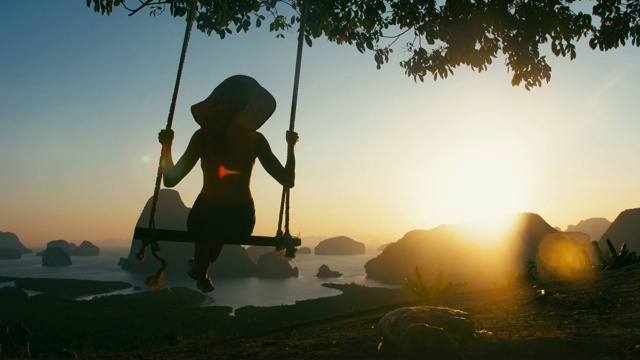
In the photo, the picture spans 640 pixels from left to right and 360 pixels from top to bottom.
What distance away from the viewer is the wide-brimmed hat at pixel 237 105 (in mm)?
3951

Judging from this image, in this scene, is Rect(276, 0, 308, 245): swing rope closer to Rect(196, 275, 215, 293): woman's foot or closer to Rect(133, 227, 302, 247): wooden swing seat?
Rect(133, 227, 302, 247): wooden swing seat

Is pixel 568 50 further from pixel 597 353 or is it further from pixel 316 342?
pixel 316 342

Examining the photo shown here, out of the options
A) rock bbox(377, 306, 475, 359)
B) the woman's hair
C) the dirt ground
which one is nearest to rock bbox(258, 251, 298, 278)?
the dirt ground

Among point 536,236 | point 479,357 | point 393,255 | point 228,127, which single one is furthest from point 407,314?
point 393,255

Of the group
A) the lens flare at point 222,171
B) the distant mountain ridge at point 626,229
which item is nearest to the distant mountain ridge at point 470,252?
the distant mountain ridge at point 626,229

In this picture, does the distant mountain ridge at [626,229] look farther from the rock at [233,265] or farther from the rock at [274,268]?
the rock at [233,265]

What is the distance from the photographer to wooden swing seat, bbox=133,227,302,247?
12.0 feet

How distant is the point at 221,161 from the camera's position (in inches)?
162

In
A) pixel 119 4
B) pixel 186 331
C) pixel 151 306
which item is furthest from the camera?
pixel 151 306

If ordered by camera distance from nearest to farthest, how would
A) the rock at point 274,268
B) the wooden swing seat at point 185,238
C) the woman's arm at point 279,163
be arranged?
the wooden swing seat at point 185,238 → the woman's arm at point 279,163 → the rock at point 274,268

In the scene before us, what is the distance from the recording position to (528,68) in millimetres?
7910

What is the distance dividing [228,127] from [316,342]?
4461 millimetres

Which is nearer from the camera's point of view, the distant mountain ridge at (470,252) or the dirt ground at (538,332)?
the dirt ground at (538,332)

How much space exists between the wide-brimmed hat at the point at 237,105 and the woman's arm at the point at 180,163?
222mm
